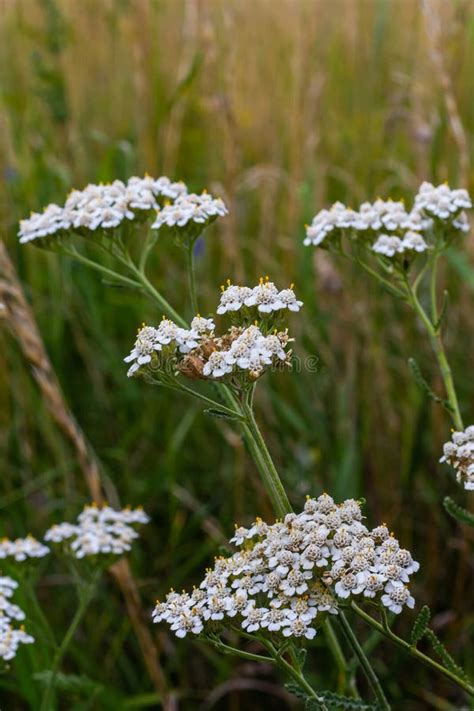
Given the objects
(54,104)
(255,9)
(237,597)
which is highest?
(255,9)

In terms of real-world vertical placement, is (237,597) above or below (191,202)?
below

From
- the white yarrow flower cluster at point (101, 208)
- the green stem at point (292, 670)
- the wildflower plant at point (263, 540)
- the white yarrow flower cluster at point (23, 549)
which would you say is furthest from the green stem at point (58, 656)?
the white yarrow flower cluster at point (101, 208)

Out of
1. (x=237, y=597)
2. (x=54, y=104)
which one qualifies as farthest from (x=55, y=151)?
(x=237, y=597)

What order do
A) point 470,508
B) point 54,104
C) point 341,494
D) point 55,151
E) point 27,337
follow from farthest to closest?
point 55,151
point 54,104
point 470,508
point 341,494
point 27,337

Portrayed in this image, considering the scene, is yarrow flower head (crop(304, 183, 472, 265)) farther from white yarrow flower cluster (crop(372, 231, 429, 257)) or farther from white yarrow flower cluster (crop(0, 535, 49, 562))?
white yarrow flower cluster (crop(0, 535, 49, 562))

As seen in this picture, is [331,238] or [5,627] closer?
[5,627]

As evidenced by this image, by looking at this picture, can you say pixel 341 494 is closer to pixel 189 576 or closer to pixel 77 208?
pixel 189 576
